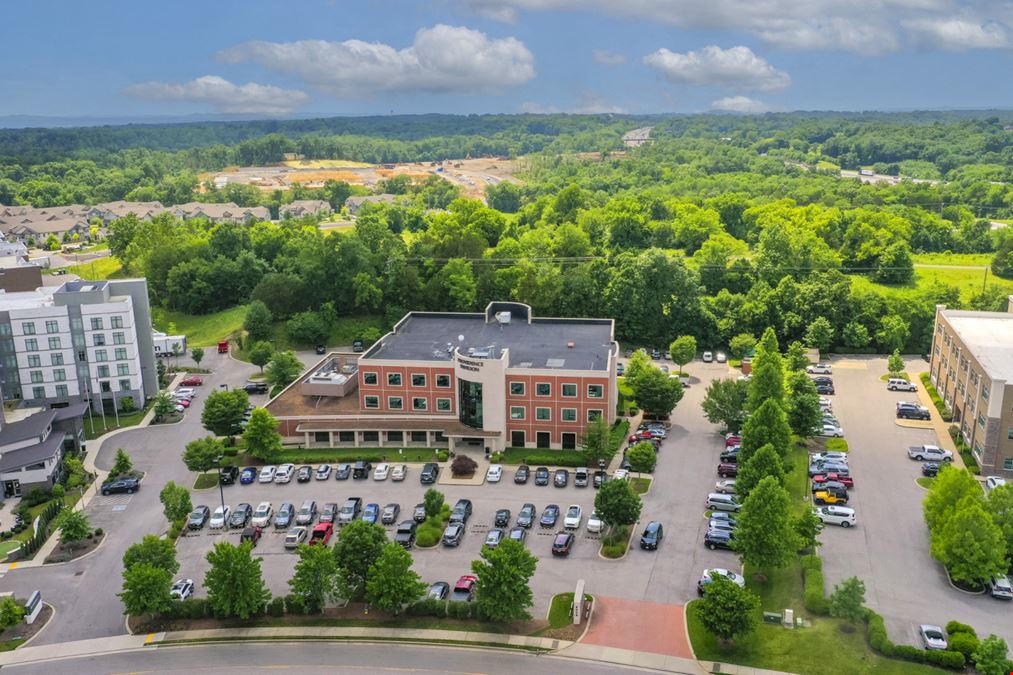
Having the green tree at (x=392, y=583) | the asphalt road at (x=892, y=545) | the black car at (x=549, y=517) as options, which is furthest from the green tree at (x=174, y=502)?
the asphalt road at (x=892, y=545)

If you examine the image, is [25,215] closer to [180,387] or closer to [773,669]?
[180,387]

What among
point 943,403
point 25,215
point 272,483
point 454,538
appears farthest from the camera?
point 25,215

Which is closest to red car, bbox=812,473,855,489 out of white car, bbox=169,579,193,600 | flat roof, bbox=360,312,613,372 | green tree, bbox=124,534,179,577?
flat roof, bbox=360,312,613,372

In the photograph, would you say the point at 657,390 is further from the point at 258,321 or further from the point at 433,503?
the point at 258,321

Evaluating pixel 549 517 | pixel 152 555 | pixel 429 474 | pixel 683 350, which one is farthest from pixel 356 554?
pixel 683 350

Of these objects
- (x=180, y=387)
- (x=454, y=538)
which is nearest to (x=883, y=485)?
(x=454, y=538)

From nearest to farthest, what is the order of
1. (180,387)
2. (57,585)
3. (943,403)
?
(57,585), (943,403), (180,387)

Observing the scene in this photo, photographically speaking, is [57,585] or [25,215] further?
[25,215]
